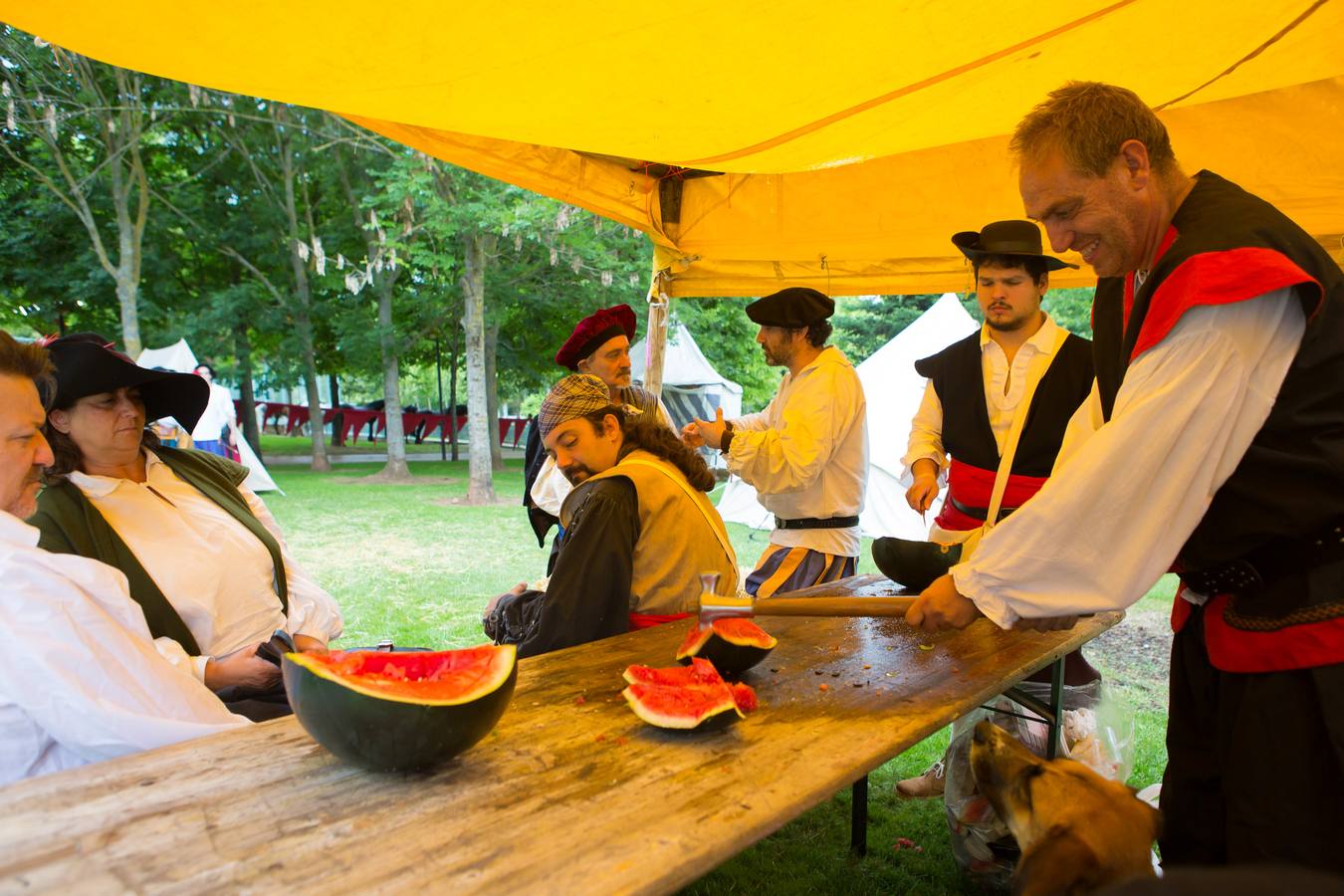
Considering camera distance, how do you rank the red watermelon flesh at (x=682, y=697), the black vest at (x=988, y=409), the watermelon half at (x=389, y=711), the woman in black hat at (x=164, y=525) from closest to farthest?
1. the watermelon half at (x=389, y=711)
2. the red watermelon flesh at (x=682, y=697)
3. the woman in black hat at (x=164, y=525)
4. the black vest at (x=988, y=409)

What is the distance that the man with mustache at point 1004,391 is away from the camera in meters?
4.08

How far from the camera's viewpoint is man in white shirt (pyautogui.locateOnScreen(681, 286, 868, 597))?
477cm

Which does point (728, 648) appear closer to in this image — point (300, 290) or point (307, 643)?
point (307, 643)

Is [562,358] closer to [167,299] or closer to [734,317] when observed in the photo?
[734,317]

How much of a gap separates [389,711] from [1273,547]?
6.57ft

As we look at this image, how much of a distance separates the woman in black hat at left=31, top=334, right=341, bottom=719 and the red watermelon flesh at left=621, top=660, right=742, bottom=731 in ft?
5.49

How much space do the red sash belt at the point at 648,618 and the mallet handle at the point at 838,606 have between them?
0.59m

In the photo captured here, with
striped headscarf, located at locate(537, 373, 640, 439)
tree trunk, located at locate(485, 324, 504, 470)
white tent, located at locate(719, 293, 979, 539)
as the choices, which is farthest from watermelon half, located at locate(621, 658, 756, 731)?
tree trunk, located at locate(485, 324, 504, 470)

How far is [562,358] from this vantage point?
5207 millimetres

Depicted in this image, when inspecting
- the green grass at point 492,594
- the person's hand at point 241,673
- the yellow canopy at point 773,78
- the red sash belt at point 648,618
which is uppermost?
the yellow canopy at point 773,78

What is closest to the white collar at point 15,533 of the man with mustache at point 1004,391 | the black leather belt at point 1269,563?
the black leather belt at point 1269,563

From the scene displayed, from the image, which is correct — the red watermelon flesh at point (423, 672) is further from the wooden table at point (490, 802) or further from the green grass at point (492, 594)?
the green grass at point (492, 594)

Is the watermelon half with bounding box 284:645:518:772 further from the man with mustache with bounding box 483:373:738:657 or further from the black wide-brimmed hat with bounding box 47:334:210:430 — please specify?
the black wide-brimmed hat with bounding box 47:334:210:430

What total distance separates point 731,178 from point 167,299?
21.6 metres
